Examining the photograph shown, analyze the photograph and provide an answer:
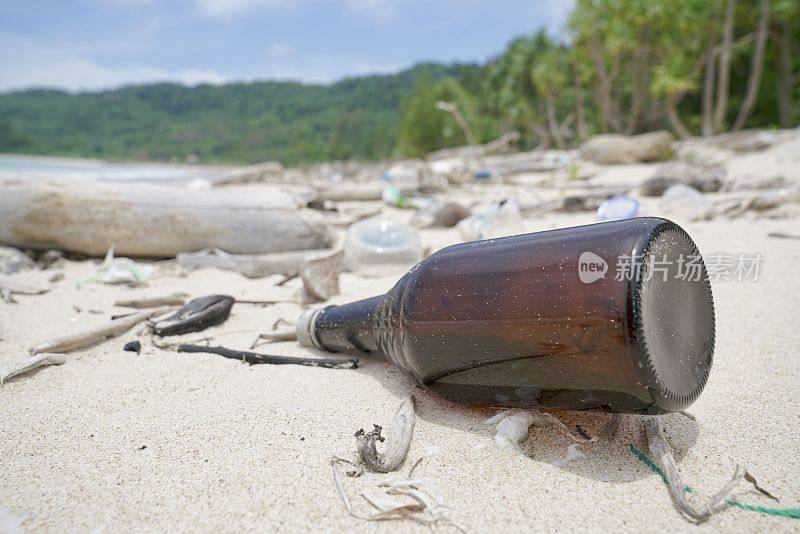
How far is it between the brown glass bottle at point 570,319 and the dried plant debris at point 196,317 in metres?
1.40

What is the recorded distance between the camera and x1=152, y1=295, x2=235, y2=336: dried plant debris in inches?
98.3

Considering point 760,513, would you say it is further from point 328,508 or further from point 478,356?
point 328,508

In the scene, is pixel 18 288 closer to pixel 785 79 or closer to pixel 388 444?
pixel 388 444

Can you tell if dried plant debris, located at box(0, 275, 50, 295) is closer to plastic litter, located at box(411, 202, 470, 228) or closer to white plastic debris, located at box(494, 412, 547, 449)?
white plastic debris, located at box(494, 412, 547, 449)

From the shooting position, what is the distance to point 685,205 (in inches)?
196

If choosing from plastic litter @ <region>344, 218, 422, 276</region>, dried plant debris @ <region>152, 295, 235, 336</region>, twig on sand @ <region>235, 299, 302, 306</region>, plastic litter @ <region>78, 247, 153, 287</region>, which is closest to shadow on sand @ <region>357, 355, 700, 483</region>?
dried plant debris @ <region>152, 295, 235, 336</region>

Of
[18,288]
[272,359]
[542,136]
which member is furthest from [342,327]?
[542,136]

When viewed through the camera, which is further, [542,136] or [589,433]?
[542,136]

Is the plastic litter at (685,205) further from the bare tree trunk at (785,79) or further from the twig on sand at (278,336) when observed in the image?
the bare tree trunk at (785,79)

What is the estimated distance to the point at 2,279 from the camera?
10.9 ft

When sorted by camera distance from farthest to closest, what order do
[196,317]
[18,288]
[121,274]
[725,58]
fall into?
1. [725,58]
2. [121,274]
3. [18,288]
4. [196,317]

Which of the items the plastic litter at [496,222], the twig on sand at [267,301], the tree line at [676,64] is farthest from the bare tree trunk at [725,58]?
the twig on sand at [267,301]

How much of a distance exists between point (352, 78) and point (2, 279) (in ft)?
355

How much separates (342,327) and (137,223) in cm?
295
